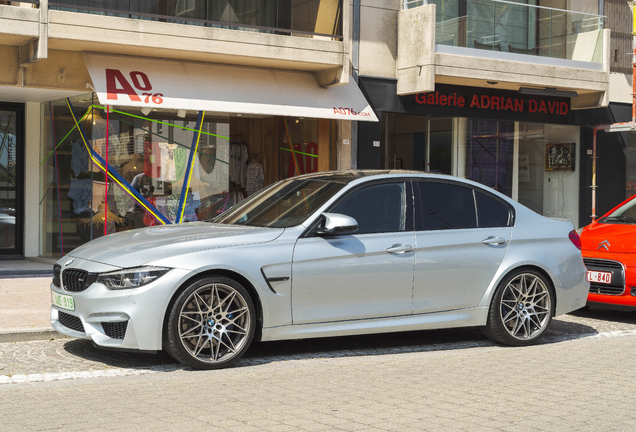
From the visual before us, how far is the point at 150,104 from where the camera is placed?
43.1ft

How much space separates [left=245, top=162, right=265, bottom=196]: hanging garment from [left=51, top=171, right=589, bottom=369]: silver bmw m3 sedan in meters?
8.33

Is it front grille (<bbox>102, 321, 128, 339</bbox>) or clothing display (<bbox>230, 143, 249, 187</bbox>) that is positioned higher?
clothing display (<bbox>230, 143, 249, 187</bbox>)

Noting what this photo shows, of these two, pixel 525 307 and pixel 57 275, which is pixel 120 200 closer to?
pixel 57 275

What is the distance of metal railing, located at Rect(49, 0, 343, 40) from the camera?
12977mm

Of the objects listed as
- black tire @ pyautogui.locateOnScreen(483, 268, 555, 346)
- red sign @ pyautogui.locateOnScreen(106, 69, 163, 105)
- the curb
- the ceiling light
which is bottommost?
the curb

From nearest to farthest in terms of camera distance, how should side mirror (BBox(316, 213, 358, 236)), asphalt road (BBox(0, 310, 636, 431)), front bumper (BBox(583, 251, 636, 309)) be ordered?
asphalt road (BBox(0, 310, 636, 431))
side mirror (BBox(316, 213, 358, 236))
front bumper (BBox(583, 251, 636, 309))

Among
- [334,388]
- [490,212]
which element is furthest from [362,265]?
[490,212]

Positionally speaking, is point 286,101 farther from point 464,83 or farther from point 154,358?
point 154,358

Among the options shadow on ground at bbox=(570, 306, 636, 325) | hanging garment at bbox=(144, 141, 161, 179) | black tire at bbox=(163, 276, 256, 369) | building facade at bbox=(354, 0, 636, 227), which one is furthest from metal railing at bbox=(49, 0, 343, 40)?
black tire at bbox=(163, 276, 256, 369)

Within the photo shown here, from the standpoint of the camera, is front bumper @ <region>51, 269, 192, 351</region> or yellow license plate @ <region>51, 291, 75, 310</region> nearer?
front bumper @ <region>51, 269, 192, 351</region>

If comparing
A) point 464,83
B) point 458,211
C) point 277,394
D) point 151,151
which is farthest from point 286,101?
point 277,394

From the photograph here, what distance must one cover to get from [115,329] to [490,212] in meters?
3.73

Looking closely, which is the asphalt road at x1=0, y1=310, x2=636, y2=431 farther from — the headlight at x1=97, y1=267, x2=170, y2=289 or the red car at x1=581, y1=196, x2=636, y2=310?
the red car at x1=581, y1=196, x2=636, y2=310

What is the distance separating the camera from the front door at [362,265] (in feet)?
21.4
